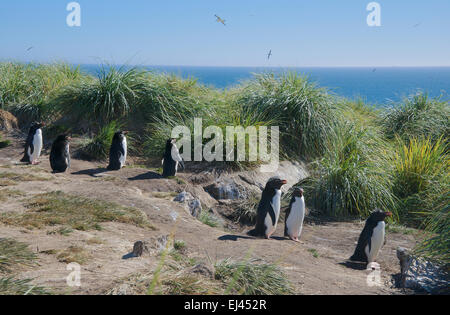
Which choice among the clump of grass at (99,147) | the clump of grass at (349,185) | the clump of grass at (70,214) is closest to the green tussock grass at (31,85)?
the clump of grass at (99,147)

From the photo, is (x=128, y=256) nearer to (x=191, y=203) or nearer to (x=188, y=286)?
(x=188, y=286)

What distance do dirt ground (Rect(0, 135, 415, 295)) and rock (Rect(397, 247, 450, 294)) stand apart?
187 mm

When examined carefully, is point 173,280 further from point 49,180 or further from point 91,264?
point 49,180

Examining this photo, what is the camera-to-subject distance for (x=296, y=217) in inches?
248

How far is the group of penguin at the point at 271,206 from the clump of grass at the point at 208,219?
32.5 inches

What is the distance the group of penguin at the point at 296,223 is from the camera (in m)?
5.54

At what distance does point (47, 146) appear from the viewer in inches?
397

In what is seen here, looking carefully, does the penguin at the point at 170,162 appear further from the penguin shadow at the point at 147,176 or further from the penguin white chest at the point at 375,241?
the penguin white chest at the point at 375,241

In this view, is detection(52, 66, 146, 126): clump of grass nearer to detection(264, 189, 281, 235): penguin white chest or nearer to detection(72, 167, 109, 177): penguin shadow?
detection(72, 167, 109, 177): penguin shadow

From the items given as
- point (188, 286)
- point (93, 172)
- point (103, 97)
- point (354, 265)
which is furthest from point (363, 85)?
point (188, 286)

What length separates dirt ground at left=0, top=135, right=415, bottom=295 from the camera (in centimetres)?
390

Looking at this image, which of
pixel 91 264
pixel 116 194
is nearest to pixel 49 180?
pixel 116 194
